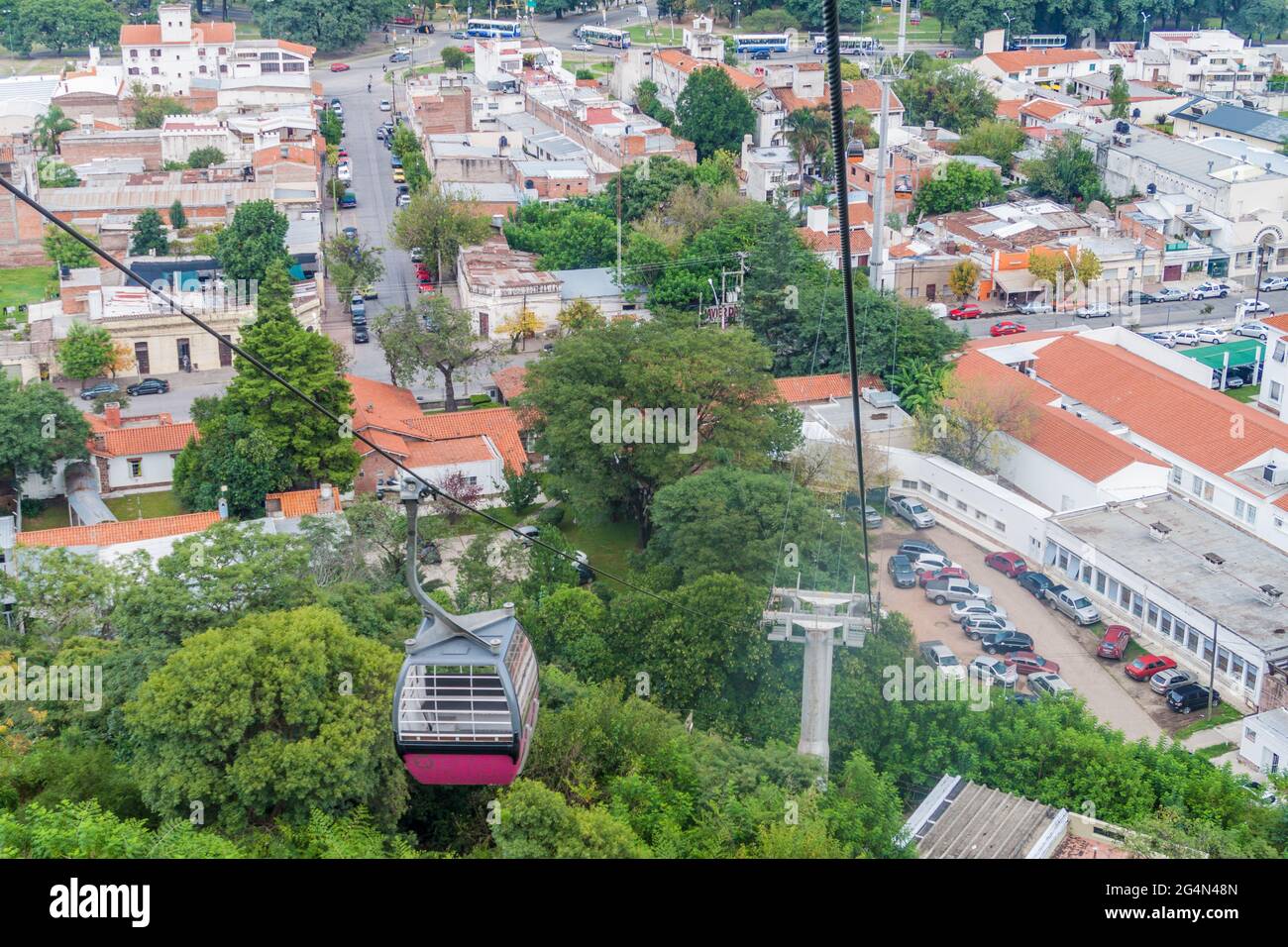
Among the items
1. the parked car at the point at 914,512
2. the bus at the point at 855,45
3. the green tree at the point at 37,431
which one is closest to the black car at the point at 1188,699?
the parked car at the point at 914,512

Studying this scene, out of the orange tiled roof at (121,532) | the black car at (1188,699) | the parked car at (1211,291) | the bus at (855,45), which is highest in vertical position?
the bus at (855,45)

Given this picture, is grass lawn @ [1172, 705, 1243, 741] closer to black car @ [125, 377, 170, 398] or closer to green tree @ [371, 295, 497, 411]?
green tree @ [371, 295, 497, 411]

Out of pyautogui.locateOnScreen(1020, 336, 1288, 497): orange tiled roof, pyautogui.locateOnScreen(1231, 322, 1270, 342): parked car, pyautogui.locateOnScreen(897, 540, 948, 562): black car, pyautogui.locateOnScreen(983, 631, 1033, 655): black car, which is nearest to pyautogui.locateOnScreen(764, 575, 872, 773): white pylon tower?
pyautogui.locateOnScreen(983, 631, 1033, 655): black car

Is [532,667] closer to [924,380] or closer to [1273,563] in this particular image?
[1273,563]

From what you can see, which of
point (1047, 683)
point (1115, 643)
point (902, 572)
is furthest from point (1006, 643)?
point (902, 572)

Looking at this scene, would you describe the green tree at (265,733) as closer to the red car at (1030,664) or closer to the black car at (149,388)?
the red car at (1030,664)
